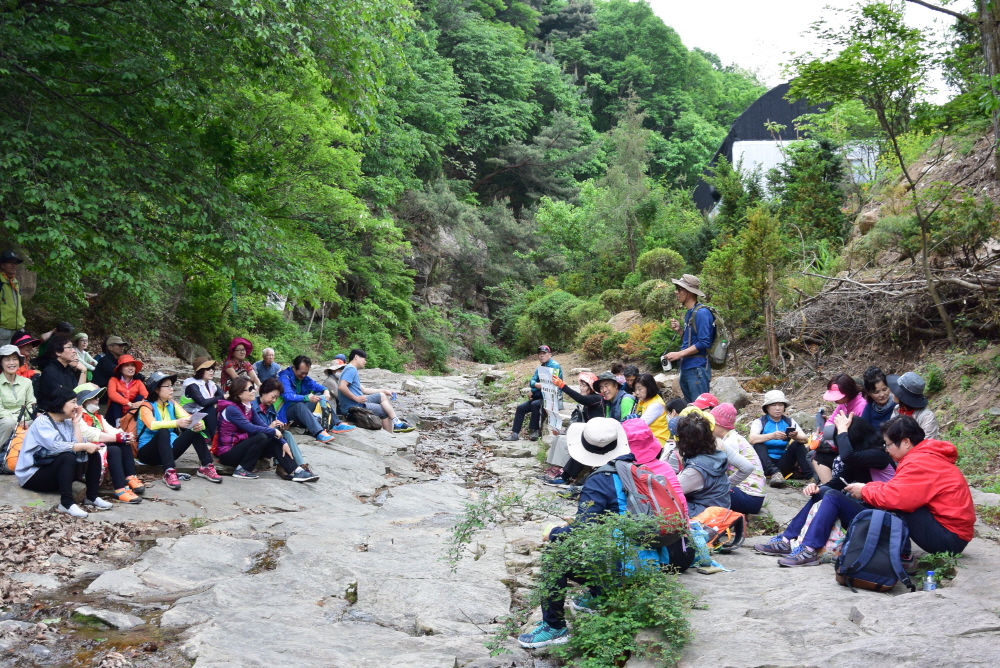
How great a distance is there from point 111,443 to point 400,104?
75.6ft

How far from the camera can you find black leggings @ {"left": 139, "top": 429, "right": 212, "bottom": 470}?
24.7ft

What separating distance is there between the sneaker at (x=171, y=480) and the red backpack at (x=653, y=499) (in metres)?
5.04

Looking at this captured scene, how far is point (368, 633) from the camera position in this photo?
4348mm

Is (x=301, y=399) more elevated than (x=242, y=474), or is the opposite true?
(x=301, y=399)

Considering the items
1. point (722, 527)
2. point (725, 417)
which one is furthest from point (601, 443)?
Result: point (725, 417)

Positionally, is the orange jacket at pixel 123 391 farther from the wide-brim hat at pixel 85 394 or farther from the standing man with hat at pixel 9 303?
the standing man with hat at pixel 9 303

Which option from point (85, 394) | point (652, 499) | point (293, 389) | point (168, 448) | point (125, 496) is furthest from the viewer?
point (293, 389)

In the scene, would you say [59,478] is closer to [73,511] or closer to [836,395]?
[73,511]

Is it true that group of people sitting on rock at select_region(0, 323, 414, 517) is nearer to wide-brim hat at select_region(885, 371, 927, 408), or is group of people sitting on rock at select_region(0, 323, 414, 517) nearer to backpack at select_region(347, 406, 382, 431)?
backpack at select_region(347, 406, 382, 431)

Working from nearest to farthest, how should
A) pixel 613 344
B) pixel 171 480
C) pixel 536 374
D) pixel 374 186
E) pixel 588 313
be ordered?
pixel 171 480 < pixel 536 374 < pixel 613 344 < pixel 588 313 < pixel 374 186

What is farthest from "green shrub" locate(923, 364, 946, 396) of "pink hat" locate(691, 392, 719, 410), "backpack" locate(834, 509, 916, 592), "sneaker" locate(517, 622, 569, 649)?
"sneaker" locate(517, 622, 569, 649)

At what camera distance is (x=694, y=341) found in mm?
7727

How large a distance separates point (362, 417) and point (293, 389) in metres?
1.62

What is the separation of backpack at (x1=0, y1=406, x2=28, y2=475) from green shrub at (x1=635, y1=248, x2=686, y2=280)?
1695 cm
